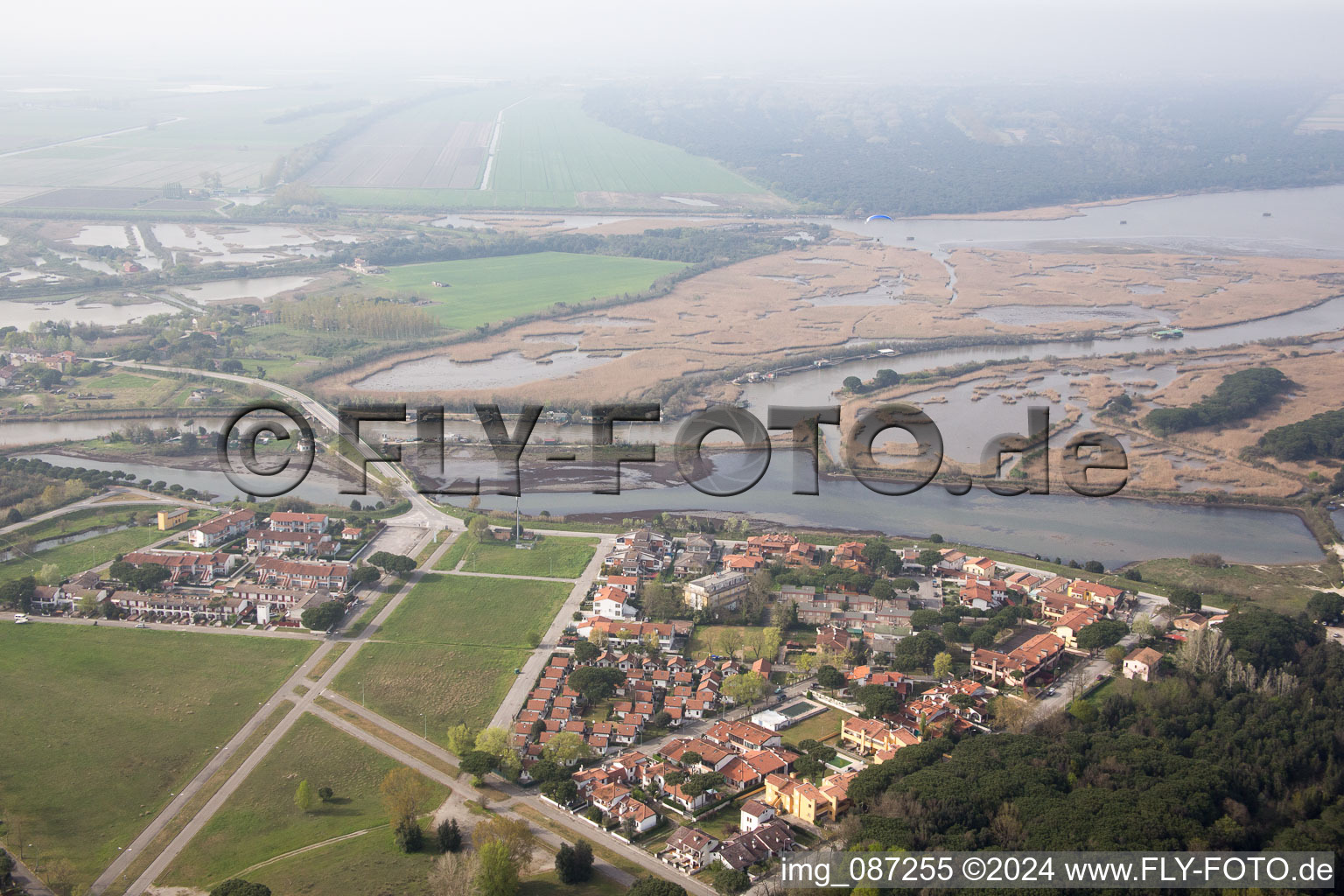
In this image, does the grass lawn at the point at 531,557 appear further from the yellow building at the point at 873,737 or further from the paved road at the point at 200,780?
the yellow building at the point at 873,737

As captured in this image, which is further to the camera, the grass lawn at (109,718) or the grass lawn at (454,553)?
the grass lawn at (454,553)

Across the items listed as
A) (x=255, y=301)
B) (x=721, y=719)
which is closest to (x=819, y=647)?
(x=721, y=719)

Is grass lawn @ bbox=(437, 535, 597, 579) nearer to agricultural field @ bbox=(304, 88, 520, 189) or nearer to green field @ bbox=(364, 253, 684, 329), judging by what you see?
green field @ bbox=(364, 253, 684, 329)

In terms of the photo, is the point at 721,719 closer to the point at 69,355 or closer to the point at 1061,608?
the point at 1061,608

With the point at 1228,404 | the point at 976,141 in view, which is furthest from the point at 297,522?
the point at 976,141

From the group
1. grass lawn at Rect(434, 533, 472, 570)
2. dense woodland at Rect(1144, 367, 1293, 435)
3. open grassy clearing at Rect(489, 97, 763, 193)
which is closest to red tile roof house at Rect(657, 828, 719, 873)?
grass lawn at Rect(434, 533, 472, 570)

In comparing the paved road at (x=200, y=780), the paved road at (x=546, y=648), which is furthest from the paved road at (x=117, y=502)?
the paved road at (x=546, y=648)
